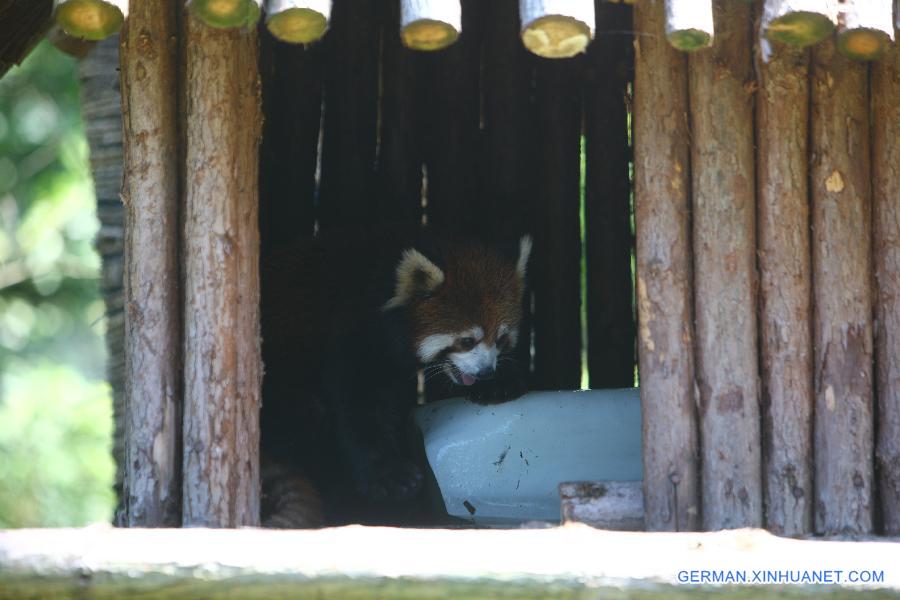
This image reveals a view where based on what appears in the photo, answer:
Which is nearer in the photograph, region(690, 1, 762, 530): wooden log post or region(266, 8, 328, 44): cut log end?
region(266, 8, 328, 44): cut log end

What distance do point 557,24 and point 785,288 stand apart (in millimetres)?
1084

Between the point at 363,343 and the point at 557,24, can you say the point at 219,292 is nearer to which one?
the point at 557,24

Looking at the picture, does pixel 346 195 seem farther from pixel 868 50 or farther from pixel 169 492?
pixel 868 50

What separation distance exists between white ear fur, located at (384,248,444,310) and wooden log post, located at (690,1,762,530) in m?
1.77

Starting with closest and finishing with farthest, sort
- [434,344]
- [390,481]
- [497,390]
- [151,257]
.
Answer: [151,257], [390,481], [497,390], [434,344]

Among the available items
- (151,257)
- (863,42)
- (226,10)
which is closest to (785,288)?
(863,42)

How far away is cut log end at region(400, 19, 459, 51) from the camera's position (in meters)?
3.01

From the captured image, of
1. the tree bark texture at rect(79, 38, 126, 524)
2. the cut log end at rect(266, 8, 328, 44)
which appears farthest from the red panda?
the cut log end at rect(266, 8, 328, 44)

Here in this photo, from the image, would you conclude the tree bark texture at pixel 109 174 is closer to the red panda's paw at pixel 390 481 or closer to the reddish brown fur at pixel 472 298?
the red panda's paw at pixel 390 481

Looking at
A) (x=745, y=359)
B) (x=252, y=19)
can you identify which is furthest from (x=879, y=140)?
(x=252, y=19)

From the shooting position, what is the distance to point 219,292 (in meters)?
3.63

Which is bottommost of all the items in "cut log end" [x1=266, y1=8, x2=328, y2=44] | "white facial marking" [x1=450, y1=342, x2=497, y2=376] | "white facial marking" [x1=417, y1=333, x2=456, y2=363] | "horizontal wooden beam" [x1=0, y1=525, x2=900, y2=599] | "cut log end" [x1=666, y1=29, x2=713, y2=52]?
"horizontal wooden beam" [x1=0, y1=525, x2=900, y2=599]

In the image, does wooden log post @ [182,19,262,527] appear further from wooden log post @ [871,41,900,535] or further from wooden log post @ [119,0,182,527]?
wooden log post @ [871,41,900,535]

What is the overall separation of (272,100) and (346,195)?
520mm
